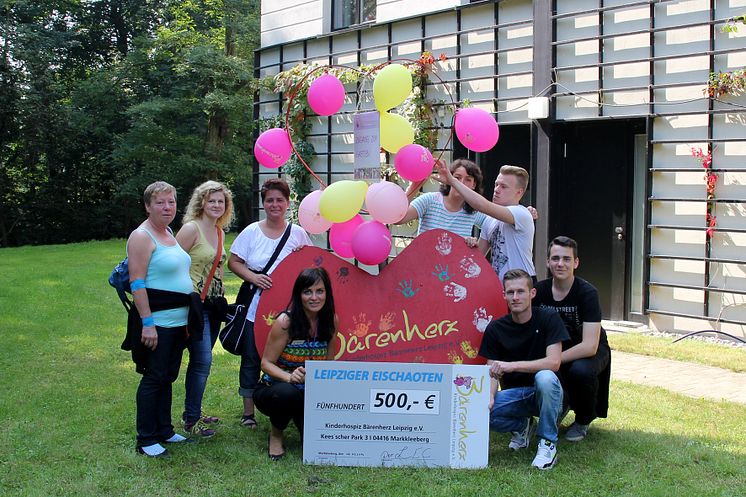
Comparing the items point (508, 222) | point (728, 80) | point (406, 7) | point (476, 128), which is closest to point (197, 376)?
point (508, 222)

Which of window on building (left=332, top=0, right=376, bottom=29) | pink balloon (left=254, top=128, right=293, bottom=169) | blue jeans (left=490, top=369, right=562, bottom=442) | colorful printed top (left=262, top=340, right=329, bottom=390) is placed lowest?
blue jeans (left=490, top=369, right=562, bottom=442)

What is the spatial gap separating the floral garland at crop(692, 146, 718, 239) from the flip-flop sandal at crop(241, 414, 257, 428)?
454 centimetres

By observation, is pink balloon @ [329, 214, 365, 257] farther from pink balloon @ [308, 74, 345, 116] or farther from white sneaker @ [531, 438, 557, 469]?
white sneaker @ [531, 438, 557, 469]

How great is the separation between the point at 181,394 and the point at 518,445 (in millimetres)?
2405

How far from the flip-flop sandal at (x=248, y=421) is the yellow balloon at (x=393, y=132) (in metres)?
1.79

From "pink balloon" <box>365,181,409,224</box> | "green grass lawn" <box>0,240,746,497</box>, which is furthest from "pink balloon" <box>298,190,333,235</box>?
"green grass lawn" <box>0,240,746,497</box>

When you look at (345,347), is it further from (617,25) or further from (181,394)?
(617,25)

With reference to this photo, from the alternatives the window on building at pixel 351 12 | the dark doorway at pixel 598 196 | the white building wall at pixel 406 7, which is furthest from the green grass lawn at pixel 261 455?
the window on building at pixel 351 12

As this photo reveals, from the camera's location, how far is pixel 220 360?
646 cm

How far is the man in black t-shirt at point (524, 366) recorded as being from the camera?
3914 mm

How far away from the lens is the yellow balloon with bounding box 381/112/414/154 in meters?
4.35

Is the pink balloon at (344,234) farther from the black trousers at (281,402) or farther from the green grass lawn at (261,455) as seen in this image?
the green grass lawn at (261,455)

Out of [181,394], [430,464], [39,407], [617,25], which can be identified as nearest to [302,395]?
[430,464]

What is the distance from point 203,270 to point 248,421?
0.96 meters
